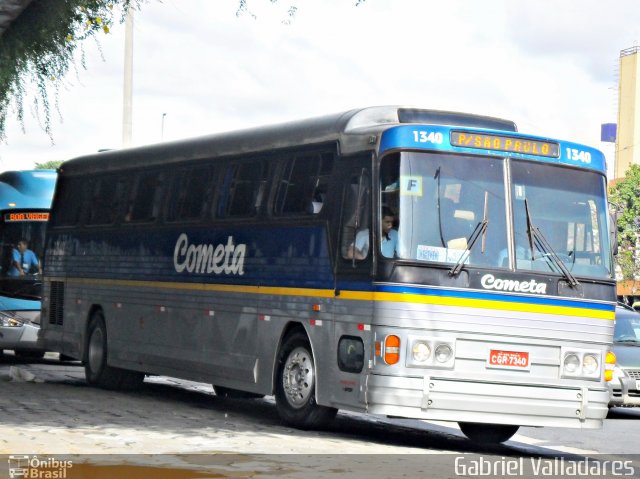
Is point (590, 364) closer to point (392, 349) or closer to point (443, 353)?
point (443, 353)

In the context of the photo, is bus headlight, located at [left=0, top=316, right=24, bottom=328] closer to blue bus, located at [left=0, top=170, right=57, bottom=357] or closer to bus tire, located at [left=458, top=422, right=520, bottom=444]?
blue bus, located at [left=0, top=170, right=57, bottom=357]

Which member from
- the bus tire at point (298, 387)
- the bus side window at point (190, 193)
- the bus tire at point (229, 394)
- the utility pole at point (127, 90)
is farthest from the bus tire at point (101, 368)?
the utility pole at point (127, 90)

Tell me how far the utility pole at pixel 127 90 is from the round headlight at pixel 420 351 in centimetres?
2070

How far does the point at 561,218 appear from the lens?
1416cm

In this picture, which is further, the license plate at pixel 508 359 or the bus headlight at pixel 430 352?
the license plate at pixel 508 359

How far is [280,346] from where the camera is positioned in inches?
613

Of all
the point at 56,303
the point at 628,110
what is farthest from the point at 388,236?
the point at 628,110

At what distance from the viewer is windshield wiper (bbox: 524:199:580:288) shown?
13930 millimetres

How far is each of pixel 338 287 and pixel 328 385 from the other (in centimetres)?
105

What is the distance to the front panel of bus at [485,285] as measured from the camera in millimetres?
13414

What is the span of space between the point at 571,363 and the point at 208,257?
553 centimetres

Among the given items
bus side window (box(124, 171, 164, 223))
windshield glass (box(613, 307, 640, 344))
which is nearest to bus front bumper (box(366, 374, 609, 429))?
bus side window (box(124, 171, 164, 223))

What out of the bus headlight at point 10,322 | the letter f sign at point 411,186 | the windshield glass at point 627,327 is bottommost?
the bus headlight at point 10,322

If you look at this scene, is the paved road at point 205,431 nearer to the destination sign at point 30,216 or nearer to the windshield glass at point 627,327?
the windshield glass at point 627,327
